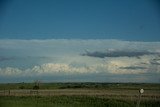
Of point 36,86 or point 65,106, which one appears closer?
point 65,106

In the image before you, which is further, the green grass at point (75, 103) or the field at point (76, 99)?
the field at point (76, 99)

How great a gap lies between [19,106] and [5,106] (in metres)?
0.76

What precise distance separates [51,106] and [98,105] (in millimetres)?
3300

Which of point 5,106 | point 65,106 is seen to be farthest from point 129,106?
point 5,106

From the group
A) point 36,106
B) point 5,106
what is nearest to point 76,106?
point 36,106

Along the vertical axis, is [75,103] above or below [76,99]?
below

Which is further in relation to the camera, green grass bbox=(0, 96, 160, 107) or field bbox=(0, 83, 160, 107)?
field bbox=(0, 83, 160, 107)

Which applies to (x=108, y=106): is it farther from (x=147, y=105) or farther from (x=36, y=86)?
(x=36, y=86)

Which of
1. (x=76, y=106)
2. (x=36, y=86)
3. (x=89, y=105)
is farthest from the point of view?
(x=36, y=86)

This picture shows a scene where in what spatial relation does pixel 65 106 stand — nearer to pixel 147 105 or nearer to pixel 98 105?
pixel 98 105

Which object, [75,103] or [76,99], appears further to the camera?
[76,99]

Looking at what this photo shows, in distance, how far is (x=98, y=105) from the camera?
73.0 ft

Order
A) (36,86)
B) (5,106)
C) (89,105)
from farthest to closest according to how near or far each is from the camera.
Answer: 1. (36,86)
2. (89,105)
3. (5,106)

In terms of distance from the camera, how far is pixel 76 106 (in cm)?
2139
